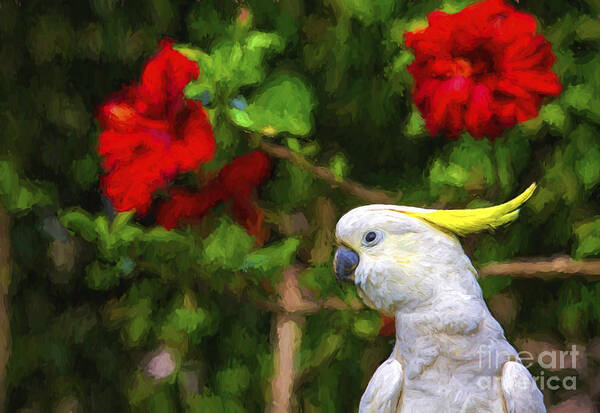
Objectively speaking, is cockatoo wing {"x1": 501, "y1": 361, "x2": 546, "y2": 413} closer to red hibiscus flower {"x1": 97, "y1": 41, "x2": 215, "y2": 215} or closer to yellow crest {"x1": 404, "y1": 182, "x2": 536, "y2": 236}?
yellow crest {"x1": 404, "y1": 182, "x2": 536, "y2": 236}

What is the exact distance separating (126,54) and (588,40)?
75 cm

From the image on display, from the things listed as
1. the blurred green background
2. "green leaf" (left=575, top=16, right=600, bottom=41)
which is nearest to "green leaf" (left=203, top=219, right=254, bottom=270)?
the blurred green background

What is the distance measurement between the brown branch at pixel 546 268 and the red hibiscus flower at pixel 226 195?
360 mm

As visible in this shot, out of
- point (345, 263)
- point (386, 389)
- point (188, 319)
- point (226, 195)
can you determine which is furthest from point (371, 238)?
point (188, 319)

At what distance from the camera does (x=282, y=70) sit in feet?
3.89

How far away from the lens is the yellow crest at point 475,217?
86 cm

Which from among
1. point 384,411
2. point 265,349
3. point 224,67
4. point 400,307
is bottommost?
point 265,349

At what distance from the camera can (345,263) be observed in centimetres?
90

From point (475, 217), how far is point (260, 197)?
503 mm

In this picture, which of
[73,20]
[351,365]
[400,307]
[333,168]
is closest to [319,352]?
[351,365]

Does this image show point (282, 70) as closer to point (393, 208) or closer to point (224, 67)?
point (224, 67)

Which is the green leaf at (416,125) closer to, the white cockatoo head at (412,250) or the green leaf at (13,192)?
the white cockatoo head at (412,250)

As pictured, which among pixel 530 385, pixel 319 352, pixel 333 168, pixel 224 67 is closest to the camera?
pixel 530 385

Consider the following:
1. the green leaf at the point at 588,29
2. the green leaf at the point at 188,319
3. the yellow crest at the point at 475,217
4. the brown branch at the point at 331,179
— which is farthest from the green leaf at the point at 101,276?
the green leaf at the point at 588,29
